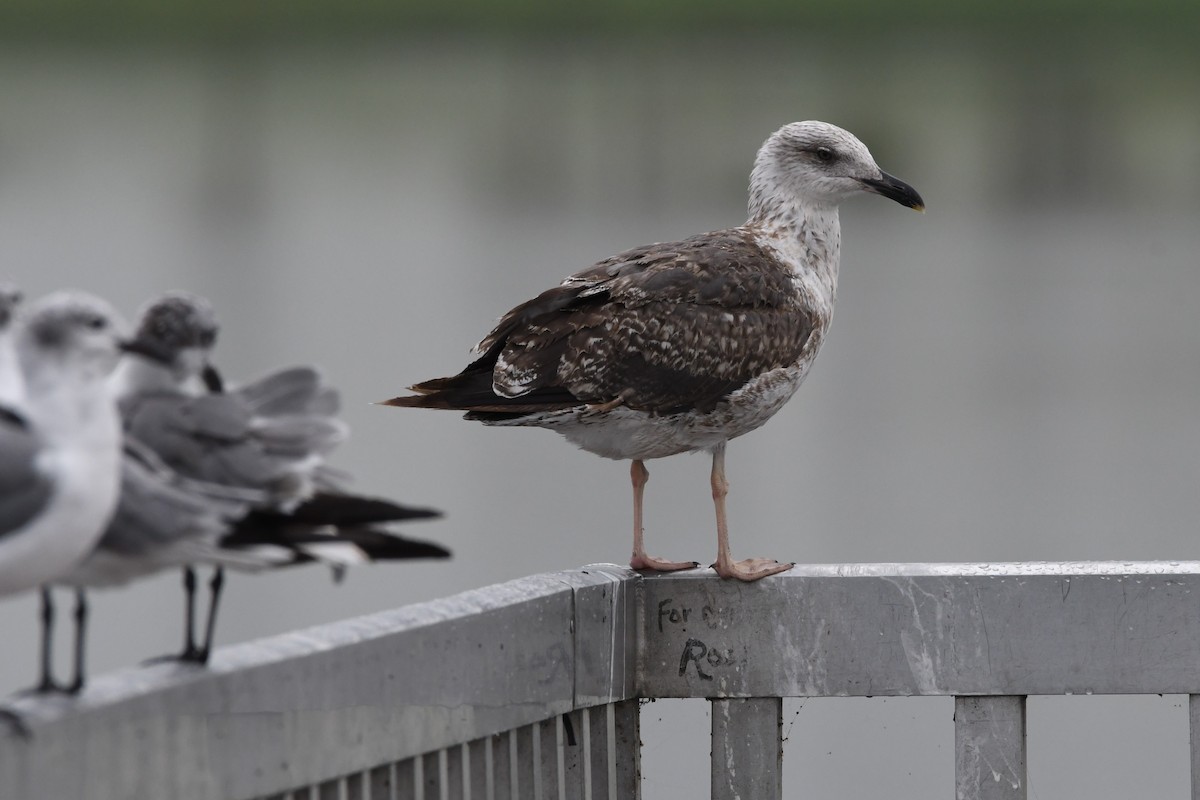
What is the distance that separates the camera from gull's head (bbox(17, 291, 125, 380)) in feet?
7.60

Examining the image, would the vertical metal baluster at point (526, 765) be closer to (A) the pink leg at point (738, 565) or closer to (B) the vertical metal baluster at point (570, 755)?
(B) the vertical metal baluster at point (570, 755)

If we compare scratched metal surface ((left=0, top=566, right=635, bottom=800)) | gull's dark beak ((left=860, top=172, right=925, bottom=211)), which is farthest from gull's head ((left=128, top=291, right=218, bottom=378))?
gull's dark beak ((left=860, top=172, right=925, bottom=211))

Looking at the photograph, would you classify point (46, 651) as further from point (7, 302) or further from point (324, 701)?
point (7, 302)

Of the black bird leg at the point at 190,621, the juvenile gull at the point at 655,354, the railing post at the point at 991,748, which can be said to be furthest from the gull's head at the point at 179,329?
the railing post at the point at 991,748

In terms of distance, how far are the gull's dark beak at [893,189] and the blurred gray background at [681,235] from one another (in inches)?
80.2

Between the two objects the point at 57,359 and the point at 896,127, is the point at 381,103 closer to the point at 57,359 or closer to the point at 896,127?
the point at 896,127

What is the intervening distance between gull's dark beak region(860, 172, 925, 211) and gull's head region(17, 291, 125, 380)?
125 inches

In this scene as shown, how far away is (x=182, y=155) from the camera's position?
800 inches

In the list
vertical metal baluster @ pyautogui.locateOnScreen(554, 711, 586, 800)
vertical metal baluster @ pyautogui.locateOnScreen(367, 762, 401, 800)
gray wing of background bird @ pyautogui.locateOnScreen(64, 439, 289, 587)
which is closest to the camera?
gray wing of background bird @ pyautogui.locateOnScreen(64, 439, 289, 587)

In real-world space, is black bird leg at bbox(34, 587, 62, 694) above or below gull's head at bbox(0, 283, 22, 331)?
below

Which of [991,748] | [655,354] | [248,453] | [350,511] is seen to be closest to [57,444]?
[248,453]

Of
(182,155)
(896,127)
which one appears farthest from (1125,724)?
(182,155)

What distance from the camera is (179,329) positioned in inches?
103

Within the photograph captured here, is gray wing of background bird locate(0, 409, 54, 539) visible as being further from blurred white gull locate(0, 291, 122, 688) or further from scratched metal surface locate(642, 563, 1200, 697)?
scratched metal surface locate(642, 563, 1200, 697)
